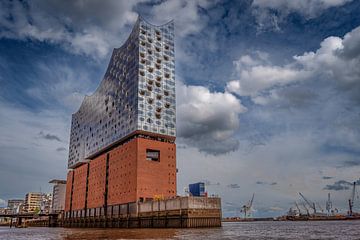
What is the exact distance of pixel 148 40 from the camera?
108m

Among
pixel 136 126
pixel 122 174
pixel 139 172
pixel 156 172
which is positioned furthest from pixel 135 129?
pixel 122 174

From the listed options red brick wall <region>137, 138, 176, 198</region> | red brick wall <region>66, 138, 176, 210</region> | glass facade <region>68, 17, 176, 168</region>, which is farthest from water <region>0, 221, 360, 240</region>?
glass facade <region>68, 17, 176, 168</region>

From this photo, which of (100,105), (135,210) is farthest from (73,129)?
(135,210)

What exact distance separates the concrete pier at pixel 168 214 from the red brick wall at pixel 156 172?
5.80 m

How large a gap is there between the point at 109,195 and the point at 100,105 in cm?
3967

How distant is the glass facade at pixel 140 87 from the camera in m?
101

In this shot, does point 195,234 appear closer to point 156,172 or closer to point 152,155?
point 156,172

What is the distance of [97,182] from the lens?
121 metres

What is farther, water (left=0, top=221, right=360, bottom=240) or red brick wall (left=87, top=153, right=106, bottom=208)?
red brick wall (left=87, top=153, right=106, bottom=208)

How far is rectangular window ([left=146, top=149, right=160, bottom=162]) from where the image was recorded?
96.9m

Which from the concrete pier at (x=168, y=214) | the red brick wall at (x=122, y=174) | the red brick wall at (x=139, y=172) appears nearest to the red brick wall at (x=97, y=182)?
the red brick wall at (x=139, y=172)

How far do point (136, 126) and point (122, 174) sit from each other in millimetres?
15493

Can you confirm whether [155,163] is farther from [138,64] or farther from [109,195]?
[138,64]

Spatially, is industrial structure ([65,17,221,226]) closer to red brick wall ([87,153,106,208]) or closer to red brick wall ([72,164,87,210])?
red brick wall ([87,153,106,208])
